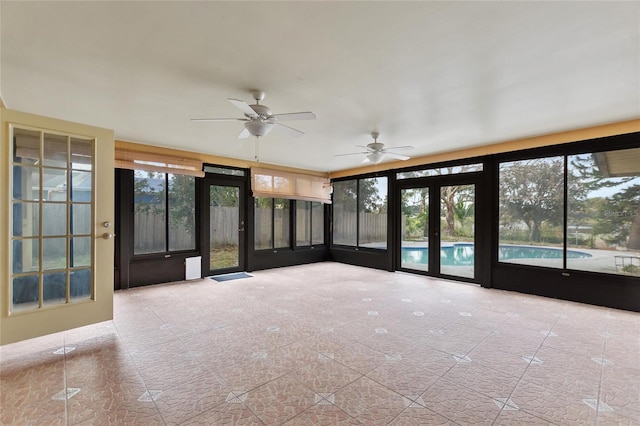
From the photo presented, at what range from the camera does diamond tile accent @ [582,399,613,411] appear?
1906 millimetres

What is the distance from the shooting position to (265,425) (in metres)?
1.74

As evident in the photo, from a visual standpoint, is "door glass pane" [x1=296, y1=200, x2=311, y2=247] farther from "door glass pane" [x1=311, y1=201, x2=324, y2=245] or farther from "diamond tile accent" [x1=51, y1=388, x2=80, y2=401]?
"diamond tile accent" [x1=51, y1=388, x2=80, y2=401]

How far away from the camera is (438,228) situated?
19.3ft

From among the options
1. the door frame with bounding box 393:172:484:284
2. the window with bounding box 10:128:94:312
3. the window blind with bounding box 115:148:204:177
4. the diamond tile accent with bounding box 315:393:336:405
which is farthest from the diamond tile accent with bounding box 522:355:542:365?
the window blind with bounding box 115:148:204:177

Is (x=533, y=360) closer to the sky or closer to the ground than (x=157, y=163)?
closer to the ground

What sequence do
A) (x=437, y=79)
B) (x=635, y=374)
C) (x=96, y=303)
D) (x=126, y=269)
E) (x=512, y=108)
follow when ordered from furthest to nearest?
(x=126, y=269) < (x=512, y=108) < (x=96, y=303) < (x=437, y=79) < (x=635, y=374)

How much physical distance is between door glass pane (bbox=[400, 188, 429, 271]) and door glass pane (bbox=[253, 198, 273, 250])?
3.15 m

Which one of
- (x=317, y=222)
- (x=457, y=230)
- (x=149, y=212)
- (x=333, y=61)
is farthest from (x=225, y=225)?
(x=457, y=230)

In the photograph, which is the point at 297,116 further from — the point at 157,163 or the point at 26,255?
the point at 157,163

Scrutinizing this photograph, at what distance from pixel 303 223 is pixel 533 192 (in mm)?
5047

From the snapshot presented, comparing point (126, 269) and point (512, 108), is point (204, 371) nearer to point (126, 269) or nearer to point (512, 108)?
point (126, 269)

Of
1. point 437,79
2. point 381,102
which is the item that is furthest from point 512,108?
point 381,102

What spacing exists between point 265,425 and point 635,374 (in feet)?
9.65

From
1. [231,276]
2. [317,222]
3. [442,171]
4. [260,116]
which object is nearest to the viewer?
[260,116]
